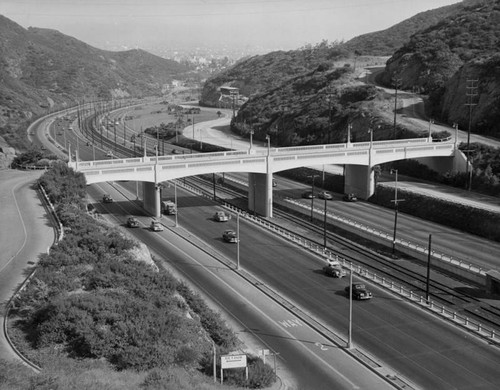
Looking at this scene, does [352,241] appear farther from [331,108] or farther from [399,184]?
[331,108]

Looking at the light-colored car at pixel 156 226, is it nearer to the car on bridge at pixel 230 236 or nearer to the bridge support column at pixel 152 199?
the bridge support column at pixel 152 199

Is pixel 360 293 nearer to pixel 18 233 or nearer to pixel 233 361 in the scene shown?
pixel 233 361

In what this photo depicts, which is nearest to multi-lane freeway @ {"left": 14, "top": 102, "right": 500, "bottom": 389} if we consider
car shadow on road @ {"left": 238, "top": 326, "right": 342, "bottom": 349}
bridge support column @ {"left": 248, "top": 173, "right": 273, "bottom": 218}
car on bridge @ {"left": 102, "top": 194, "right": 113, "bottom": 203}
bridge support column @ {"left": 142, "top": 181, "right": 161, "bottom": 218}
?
car shadow on road @ {"left": 238, "top": 326, "right": 342, "bottom": 349}

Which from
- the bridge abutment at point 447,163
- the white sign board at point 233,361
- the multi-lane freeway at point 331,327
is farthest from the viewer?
the bridge abutment at point 447,163

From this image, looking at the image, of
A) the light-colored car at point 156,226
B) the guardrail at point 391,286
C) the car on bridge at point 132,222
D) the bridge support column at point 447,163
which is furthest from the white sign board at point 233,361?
the bridge support column at point 447,163

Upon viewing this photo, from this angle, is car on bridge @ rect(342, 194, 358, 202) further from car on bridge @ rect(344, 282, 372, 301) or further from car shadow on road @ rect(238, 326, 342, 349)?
car shadow on road @ rect(238, 326, 342, 349)

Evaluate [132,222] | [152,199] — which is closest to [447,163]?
[152,199]

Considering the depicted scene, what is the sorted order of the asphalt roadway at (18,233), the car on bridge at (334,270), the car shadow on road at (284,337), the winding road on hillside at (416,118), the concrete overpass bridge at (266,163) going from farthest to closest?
the winding road on hillside at (416,118), the concrete overpass bridge at (266,163), the car on bridge at (334,270), the car shadow on road at (284,337), the asphalt roadway at (18,233)
